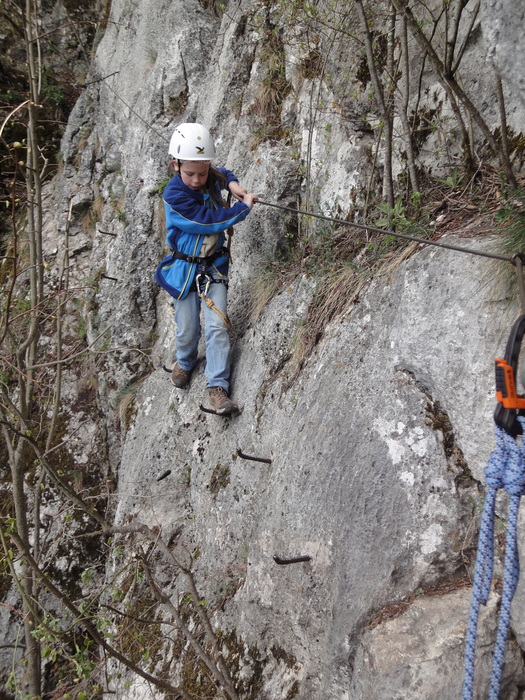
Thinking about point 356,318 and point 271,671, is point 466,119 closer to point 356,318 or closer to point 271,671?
point 356,318

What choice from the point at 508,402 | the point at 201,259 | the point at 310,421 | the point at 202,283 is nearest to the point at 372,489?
the point at 310,421

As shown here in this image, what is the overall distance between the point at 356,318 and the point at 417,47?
2273mm

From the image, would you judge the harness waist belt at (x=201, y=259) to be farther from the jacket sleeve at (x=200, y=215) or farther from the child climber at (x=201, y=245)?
the jacket sleeve at (x=200, y=215)

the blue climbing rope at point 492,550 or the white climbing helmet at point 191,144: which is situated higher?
the white climbing helmet at point 191,144

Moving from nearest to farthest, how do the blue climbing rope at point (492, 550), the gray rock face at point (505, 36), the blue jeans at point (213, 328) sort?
1. the blue climbing rope at point (492, 550)
2. the gray rock face at point (505, 36)
3. the blue jeans at point (213, 328)

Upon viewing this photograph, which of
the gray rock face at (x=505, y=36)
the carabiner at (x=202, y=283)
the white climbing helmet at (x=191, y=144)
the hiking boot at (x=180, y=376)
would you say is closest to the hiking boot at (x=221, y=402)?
the hiking boot at (x=180, y=376)

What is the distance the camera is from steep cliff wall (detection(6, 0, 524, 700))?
8.56 ft

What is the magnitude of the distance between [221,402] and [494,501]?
2.80 meters

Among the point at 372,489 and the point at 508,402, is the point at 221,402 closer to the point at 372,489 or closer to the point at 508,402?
the point at 372,489

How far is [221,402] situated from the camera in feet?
14.2

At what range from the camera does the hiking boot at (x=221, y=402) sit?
4.29m

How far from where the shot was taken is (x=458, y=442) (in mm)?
2707

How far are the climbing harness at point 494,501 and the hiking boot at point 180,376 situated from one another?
11.9 ft

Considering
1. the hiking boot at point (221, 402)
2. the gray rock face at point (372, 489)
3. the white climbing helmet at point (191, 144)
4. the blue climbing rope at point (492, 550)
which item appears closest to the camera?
the blue climbing rope at point (492, 550)
